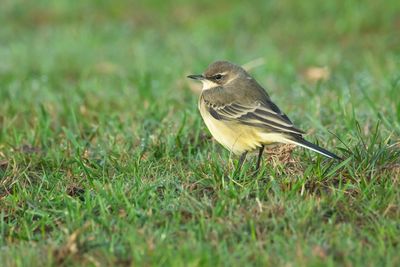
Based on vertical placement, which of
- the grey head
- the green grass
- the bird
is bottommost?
the green grass

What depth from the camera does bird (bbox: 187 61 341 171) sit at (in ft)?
20.8

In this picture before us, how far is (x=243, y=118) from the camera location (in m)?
6.69

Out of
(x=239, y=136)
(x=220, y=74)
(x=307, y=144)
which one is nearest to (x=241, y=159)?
(x=239, y=136)

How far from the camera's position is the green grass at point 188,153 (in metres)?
4.97

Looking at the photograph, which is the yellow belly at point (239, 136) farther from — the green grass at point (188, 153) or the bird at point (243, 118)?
the green grass at point (188, 153)

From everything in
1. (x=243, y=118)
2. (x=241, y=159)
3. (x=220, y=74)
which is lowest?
(x=241, y=159)

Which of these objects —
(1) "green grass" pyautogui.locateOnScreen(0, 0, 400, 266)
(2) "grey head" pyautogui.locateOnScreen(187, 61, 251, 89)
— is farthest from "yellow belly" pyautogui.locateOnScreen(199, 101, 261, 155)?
(2) "grey head" pyautogui.locateOnScreen(187, 61, 251, 89)

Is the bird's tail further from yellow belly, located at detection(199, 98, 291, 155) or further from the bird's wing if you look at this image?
yellow belly, located at detection(199, 98, 291, 155)

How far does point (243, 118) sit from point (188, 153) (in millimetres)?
684

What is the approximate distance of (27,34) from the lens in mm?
14117

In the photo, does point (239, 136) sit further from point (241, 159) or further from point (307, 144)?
point (307, 144)

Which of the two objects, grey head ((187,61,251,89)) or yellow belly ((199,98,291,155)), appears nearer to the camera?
yellow belly ((199,98,291,155))

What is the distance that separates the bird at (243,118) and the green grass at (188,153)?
0.25 metres

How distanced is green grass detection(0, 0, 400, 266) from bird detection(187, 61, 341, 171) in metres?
0.25
